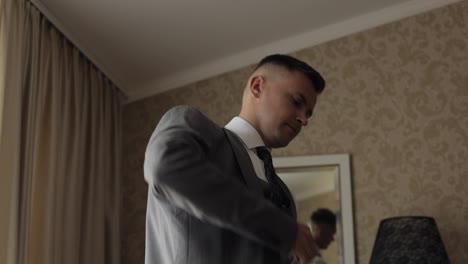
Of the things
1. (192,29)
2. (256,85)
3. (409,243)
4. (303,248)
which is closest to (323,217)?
(409,243)

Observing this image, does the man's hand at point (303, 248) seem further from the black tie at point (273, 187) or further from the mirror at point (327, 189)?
the mirror at point (327, 189)

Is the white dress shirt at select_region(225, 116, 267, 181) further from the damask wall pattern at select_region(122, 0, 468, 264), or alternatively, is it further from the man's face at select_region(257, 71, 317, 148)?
the damask wall pattern at select_region(122, 0, 468, 264)

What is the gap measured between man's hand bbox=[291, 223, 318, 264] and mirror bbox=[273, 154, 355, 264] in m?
1.92

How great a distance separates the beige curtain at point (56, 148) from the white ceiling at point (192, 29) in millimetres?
113

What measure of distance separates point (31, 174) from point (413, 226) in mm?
1483

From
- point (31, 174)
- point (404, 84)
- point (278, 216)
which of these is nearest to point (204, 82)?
point (404, 84)

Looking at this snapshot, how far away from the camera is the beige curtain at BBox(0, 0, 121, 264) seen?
7.66ft

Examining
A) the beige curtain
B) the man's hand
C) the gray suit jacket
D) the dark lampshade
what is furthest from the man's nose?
the dark lampshade

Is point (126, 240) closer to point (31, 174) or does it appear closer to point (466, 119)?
point (31, 174)

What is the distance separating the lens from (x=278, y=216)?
1.01 metres

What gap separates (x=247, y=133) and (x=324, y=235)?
72.8 inches

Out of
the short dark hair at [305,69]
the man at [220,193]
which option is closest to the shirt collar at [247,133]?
the man at [220,193]

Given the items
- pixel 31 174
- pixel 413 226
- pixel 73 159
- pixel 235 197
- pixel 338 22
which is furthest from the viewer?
pixel 338 22

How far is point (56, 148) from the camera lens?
265 centimetres
